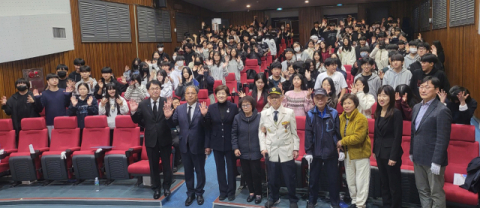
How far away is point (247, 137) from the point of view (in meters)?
4.23

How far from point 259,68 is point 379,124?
6637 mm

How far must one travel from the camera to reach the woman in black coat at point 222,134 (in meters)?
4.36

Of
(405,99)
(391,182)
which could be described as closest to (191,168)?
(391,182)

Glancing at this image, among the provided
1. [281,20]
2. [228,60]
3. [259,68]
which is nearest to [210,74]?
[228,60]

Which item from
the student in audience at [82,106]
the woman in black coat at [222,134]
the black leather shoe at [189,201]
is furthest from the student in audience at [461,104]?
the student in audience at [82,106]

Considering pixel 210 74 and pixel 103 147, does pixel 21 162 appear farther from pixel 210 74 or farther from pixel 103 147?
pixel 210 74

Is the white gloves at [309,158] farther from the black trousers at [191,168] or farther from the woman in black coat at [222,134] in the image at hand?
the black trousers at [191,168]

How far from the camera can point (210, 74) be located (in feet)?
28.6

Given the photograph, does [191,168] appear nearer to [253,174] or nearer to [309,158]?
[253,174]

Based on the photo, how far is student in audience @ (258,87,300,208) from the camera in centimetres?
406

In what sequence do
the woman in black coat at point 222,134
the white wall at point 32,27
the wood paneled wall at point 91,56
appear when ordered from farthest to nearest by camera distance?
1. the wood paneled wall at point 91,56
2. the white wall at point 32,27
3. the woman in black coat at point 222,134

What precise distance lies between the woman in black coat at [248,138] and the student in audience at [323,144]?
0.60m

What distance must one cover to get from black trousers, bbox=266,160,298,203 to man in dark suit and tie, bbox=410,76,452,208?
4.13 ft

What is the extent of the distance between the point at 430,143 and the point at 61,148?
16.6ft
